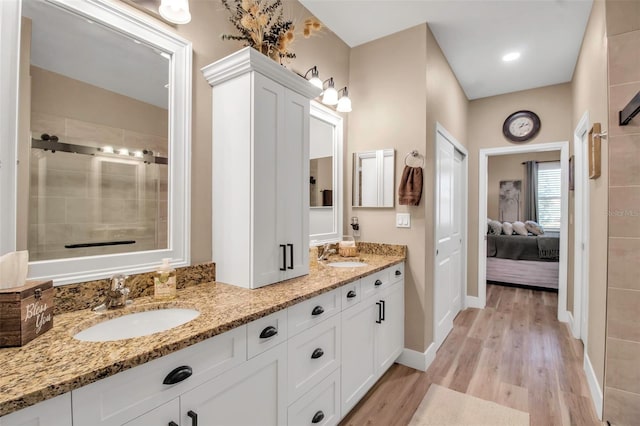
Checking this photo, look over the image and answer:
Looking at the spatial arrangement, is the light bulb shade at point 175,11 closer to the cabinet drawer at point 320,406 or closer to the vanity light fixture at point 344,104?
the vanity light fixture at point 344,104

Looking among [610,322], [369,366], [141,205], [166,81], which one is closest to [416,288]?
[369,366]

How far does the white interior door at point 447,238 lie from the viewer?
284 cm

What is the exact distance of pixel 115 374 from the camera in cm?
80

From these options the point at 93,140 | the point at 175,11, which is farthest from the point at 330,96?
the point at 93,140

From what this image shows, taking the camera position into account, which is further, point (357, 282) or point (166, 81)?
point (357, 282)

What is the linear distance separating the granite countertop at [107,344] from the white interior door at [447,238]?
1740mm

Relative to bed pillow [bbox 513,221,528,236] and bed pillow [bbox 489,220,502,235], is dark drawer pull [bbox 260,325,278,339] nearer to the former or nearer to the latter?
bed pillow [bbox 489,220,502,235]

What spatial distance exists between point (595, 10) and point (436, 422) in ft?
10.0

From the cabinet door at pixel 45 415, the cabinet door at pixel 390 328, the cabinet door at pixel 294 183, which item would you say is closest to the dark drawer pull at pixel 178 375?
the cabinet door at pixel 45 415

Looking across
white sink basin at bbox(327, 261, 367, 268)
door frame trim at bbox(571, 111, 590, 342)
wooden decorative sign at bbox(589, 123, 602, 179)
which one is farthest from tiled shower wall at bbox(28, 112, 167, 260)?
door frame trim at bbox(571, 111, 590, 342)

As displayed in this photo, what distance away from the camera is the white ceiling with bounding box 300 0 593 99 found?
231 cm

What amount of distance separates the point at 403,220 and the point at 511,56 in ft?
6.78

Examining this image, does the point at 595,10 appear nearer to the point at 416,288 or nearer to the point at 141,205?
the point at 416,288

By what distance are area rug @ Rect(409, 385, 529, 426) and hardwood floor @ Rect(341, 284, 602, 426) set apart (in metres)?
0.05
